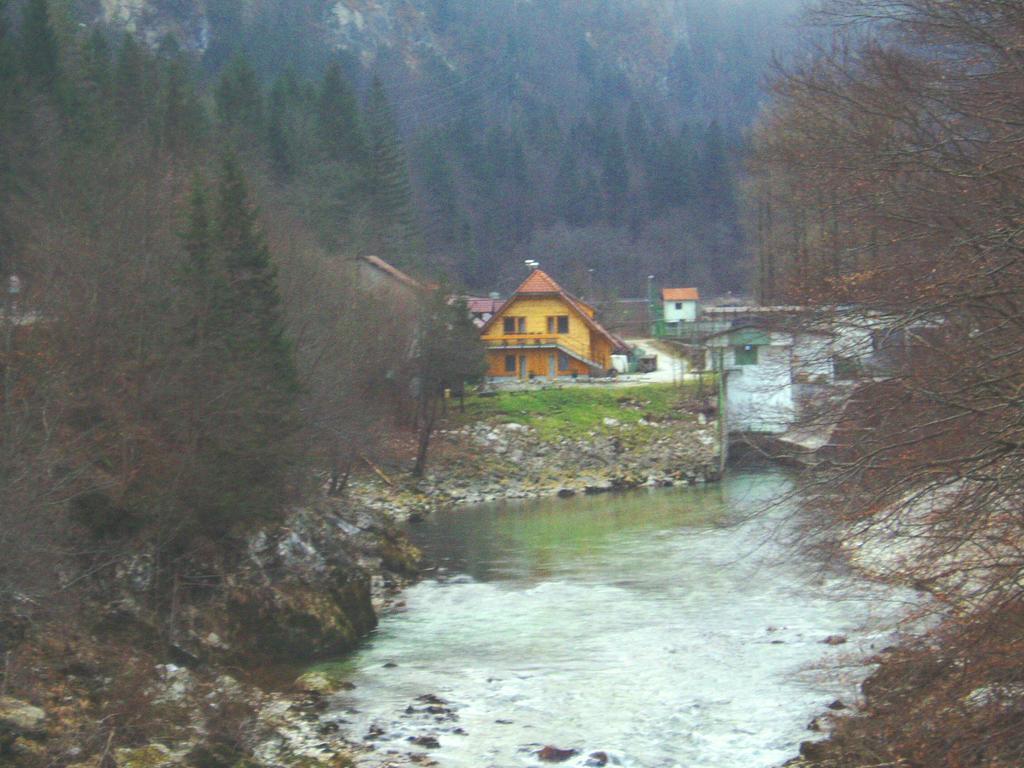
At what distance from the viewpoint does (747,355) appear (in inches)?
922

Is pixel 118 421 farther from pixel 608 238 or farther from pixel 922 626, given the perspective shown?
pixel 608 238

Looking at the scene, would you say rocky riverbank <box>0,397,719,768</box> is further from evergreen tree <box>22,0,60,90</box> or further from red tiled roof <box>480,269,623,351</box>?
red tiled roof <box>480,269,623,351</box>

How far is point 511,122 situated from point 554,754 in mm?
105442

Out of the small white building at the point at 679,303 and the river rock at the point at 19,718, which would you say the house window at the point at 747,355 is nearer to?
the river rock at the point at 19,718

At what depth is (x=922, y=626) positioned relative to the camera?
14.8 m

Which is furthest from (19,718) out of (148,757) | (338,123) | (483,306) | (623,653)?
(338,123)

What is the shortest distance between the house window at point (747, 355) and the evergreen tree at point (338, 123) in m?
41.9

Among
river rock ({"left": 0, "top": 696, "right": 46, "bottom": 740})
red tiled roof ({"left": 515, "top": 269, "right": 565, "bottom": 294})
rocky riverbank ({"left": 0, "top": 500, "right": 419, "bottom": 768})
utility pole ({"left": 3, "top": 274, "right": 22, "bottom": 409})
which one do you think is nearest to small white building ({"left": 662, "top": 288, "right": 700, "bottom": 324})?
red tiled roof ({"left": 515, "top": 269, "right": 565, "bottom": 294})

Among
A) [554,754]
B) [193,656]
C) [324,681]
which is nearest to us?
[554,754]

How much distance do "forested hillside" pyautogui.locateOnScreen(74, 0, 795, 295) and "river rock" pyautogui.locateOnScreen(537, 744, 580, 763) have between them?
36564 mm

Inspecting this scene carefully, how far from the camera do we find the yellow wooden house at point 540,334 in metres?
57.6

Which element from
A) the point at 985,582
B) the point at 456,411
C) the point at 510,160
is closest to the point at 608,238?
the point at 510,160

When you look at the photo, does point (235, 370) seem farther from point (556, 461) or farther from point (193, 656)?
point (556, 461)

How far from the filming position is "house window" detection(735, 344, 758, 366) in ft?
68.8
